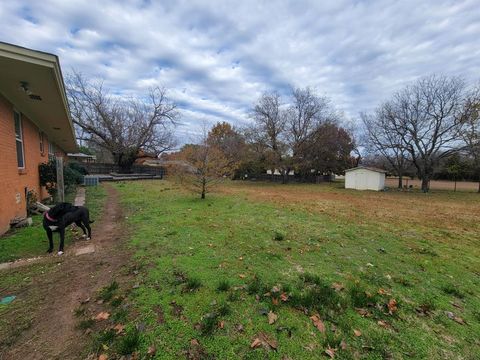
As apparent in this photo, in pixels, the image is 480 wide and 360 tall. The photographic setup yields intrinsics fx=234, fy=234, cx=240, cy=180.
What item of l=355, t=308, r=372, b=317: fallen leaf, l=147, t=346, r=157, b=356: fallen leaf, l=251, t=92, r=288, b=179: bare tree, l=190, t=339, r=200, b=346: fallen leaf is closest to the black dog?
l=147, t=346, r=157, b=356: fallen leaf

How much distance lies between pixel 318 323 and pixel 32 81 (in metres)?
6.32

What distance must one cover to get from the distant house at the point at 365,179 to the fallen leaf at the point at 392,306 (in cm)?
2266

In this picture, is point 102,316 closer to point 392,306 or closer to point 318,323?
point 318,323

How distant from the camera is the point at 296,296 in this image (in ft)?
9.73

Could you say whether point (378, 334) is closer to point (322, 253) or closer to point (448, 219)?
point (322, 253)

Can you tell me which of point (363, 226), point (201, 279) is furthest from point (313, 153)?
point (201, 279)

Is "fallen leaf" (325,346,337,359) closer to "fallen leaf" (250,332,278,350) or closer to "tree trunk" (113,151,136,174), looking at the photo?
"fallen leaf" (250,332,278,350)

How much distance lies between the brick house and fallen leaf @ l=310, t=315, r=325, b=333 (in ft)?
17.6

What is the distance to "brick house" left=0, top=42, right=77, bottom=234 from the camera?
3.81 meters

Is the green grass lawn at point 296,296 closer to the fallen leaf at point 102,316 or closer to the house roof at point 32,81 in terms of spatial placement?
the fallen leaf at point 102,316

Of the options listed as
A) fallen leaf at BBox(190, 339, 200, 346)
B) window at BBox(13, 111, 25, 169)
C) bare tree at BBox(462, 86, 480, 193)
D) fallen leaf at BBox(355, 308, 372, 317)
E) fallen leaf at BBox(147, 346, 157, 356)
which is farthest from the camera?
bare tree at BBox(462, 86, 480, 193)

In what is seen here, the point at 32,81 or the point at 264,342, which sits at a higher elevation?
the point at 32,81

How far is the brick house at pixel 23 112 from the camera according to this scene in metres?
3.81

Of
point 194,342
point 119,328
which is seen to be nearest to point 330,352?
point 194,342
